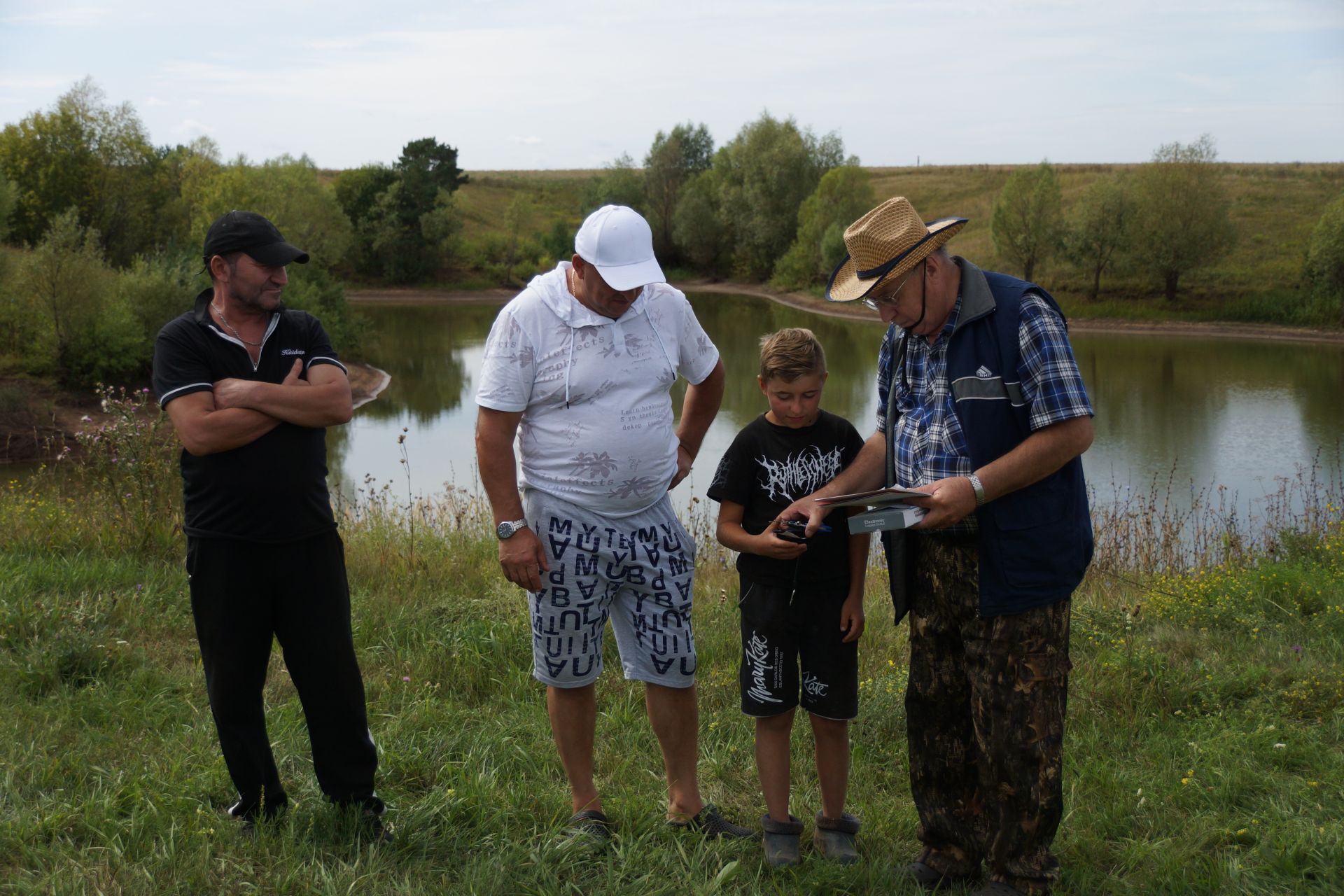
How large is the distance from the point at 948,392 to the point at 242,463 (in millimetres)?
1849

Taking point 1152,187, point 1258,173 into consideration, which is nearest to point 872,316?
point 1152,187

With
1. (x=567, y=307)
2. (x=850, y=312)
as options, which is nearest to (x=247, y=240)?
(x=567, y=307)

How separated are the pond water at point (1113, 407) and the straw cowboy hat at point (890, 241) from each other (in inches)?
240

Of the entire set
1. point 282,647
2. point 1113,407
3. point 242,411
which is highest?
point 242,411

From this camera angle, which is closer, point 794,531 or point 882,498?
point 882,498

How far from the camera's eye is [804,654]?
2904 mm

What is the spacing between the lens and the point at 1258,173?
170ft

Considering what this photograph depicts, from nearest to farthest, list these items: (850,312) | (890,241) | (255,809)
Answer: (890,241)
(255,809)
(850,312)

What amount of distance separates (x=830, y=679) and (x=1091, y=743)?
126cm

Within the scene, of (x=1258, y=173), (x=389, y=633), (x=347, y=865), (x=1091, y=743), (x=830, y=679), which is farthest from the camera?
Answer: (x=1258, y=173)

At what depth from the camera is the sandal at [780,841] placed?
112 inches

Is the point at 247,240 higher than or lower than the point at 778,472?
higher

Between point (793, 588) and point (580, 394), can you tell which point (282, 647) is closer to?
point (580, 394)

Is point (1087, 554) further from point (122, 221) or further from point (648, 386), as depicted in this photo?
point (122, 221)
